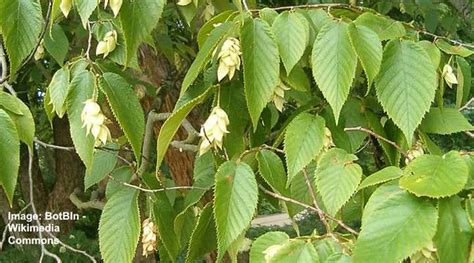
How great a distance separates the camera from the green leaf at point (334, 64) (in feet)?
2.70

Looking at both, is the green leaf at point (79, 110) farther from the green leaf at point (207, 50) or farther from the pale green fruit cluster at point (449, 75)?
the pale green fruit cluster at point (449, 75)

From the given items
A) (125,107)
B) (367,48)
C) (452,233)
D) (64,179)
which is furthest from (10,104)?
(64,179)

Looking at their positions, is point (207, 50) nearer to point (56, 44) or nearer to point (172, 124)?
point (172, 124)

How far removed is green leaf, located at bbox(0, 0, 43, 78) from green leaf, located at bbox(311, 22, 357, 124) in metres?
0.36

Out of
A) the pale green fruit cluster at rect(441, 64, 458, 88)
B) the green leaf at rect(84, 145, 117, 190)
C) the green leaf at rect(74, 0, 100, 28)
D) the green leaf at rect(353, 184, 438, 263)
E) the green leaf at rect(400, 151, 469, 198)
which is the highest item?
the green leaf at rect(74, 0, 100, 28)

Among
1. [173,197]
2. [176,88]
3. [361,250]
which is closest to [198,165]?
[173,197]

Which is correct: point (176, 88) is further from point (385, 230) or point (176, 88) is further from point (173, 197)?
point (385, 230)

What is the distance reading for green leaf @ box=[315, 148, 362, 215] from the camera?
78 centimetres

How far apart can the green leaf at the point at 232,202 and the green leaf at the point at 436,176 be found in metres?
0.21

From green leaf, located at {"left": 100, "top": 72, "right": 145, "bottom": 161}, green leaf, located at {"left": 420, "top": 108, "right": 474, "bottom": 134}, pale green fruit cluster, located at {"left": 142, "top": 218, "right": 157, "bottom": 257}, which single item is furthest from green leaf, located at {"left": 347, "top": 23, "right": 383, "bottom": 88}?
pale green fruit cluster, located at {"left": 142, "top": 218, "right": 157, "bottom": 257}

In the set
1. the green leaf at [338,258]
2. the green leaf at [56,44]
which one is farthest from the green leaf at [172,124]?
the green leaf at [56,44]

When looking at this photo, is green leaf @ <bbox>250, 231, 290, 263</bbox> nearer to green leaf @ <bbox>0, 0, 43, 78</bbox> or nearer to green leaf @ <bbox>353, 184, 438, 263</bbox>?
green leaf @ <bbox>353, 184, 438, 263</bbox>

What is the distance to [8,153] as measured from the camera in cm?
81

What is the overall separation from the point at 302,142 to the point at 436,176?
27 cm
